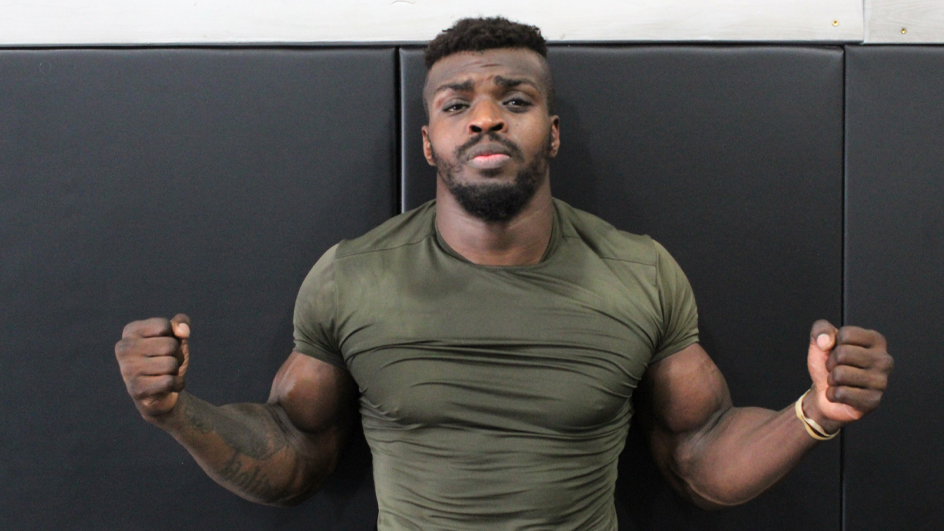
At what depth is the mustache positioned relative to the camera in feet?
2.77

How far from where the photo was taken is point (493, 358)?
86cm

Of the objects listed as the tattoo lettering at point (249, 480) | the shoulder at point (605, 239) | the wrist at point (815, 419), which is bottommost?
the tattoo lettering at point (249, 480)

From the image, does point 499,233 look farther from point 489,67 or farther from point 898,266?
point 898,266

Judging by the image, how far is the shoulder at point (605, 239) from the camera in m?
0.92

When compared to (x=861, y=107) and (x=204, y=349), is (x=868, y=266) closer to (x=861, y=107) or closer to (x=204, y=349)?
(x=861, y=107)

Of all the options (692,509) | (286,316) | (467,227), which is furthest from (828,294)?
(286,316)

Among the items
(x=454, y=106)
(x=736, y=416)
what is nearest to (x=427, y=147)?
(x=454, y=106)

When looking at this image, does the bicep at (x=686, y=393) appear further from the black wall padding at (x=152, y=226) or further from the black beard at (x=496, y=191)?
the black wall padding at (x=152, y=226)

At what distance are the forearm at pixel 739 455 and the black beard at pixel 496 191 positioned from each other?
0.39 m

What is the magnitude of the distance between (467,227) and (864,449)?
0.72 meters

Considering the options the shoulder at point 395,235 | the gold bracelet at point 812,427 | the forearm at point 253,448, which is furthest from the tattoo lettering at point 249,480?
the gold bracelet at point 812,427

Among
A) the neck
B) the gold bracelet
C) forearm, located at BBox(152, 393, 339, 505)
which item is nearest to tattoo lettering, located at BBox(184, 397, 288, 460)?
forearm, located at BBox(152, 393, 339, 505)

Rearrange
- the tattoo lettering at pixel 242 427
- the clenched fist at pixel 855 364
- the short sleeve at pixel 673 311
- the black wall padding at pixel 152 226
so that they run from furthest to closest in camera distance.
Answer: the black wall padding at pixel 152 226
the short sleeve at pixel 673 311
the tattoo lettering at pixel 242 427
the clenched fist at pixel 855 364

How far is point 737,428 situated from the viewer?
2.92ft
